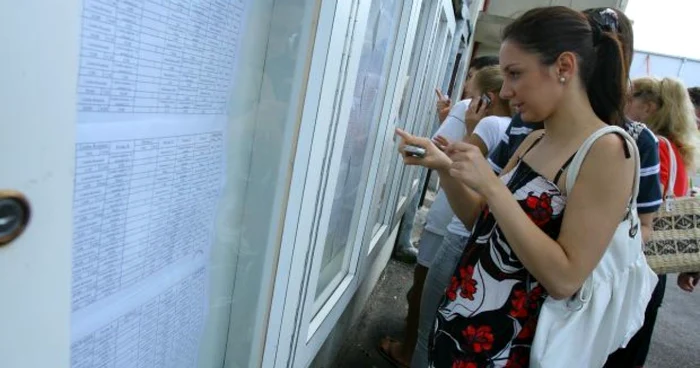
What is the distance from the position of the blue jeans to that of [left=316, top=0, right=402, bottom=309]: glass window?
417mm

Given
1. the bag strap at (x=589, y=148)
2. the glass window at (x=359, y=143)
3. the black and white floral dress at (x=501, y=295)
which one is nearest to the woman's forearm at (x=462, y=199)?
the black and white floral dress at (x=501, y=295)

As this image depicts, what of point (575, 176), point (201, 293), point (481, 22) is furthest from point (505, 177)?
point (481, 22)

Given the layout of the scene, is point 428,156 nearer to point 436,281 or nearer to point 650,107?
point 436,281

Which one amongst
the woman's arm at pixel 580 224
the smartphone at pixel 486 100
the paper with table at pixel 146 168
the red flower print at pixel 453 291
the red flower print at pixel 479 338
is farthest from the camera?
the smartphone at pixel 486 100

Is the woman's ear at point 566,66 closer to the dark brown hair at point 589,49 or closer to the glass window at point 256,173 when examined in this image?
the dark brown hair at point 589,49

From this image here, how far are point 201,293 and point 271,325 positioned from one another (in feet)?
0.66

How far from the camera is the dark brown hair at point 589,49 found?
1.09m

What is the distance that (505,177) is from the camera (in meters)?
1.31

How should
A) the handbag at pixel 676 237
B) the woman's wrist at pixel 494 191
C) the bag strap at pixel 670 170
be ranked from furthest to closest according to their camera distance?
the handbag at pixel 676 237
the bag strap at pixel 670 170
the woman's wrist at pixel 494 191

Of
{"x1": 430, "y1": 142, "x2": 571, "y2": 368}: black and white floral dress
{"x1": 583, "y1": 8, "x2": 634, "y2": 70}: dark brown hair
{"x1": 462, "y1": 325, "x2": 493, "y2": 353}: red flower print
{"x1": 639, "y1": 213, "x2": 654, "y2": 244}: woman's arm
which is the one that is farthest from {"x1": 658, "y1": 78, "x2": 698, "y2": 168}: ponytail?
{"x1": 462, "y1": 325, "x2": 493, "y2": 353}: red flower print

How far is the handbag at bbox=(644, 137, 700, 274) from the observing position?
1.93 meters

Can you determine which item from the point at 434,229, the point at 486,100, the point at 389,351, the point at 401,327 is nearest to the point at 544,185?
the point at 486,100

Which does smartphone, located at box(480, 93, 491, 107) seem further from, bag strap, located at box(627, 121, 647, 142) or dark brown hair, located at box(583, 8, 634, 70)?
dark brown hair, located at box(583, 8, 634, 70)

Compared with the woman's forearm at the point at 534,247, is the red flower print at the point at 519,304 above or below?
below
